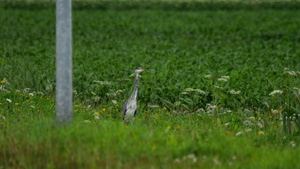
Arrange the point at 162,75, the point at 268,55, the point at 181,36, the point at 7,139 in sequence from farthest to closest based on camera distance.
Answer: the point at 181,36 < the point at 268,55 < the point at 162,75 < the point at 7,139

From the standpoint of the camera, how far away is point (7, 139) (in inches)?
233

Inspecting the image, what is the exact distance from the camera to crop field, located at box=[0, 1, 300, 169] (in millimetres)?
5441

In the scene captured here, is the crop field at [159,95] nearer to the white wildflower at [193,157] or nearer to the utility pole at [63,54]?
the white wildflower at [193,157]

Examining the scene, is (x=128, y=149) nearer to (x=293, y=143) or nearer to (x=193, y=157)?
(x=193, y=157)

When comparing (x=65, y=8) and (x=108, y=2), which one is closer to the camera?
(x=65, y=8)

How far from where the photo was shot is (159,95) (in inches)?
386

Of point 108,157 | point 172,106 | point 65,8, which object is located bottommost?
point 172,106

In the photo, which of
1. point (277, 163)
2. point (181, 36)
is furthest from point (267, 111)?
point (181, 36)

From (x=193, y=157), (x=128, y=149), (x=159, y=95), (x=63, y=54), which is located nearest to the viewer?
(x=193, y=157)

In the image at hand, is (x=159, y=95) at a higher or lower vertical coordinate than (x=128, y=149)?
lower

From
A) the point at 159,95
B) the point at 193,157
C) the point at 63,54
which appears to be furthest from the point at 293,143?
the point at 159,95

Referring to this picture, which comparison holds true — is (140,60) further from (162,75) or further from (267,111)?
(267,111)

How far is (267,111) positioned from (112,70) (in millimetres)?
4600

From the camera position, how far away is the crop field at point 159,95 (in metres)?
5.44
